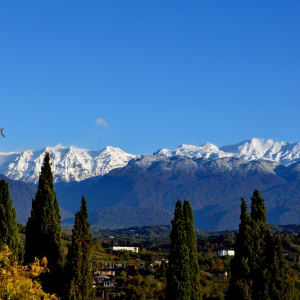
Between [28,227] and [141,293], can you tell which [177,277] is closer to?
[28,227]

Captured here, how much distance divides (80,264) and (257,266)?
35.1 ft

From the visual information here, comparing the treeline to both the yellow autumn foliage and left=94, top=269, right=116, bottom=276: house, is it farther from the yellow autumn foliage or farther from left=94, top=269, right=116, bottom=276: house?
left=94, top=269, right=116, bottom=276: house

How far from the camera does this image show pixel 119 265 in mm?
116500

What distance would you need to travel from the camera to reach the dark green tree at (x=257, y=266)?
3616 centimetres

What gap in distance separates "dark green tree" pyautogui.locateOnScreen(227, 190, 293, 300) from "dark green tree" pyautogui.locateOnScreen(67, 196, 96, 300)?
8761 mm

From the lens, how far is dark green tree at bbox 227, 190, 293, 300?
36.2 meters

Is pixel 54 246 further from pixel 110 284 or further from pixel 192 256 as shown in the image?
pixel 110 284

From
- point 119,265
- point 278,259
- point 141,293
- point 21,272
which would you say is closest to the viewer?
point 21,272

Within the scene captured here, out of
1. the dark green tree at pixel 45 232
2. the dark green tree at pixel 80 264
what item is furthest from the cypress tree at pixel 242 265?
the dark green tree at pixel 45 232

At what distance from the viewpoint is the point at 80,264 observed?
131ft

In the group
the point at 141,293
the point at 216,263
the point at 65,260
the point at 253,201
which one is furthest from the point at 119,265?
the point at 253,201

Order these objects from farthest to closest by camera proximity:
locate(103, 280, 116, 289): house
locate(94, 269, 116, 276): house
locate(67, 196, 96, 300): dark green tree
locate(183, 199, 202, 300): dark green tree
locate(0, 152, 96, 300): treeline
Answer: locate(94, 269, 116, 276): house, locate(103, 280, 116, 289): house, locate(183, 199, 202, 300): dark green tree, locate(0, 152, 96, 300): treeline, locate(67, 196, 96, 300): dark green tree

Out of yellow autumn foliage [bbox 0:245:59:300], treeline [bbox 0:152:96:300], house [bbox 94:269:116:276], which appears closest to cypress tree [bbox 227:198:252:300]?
treeline [bbox 0:152:96:300]

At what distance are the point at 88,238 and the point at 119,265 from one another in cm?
7710
